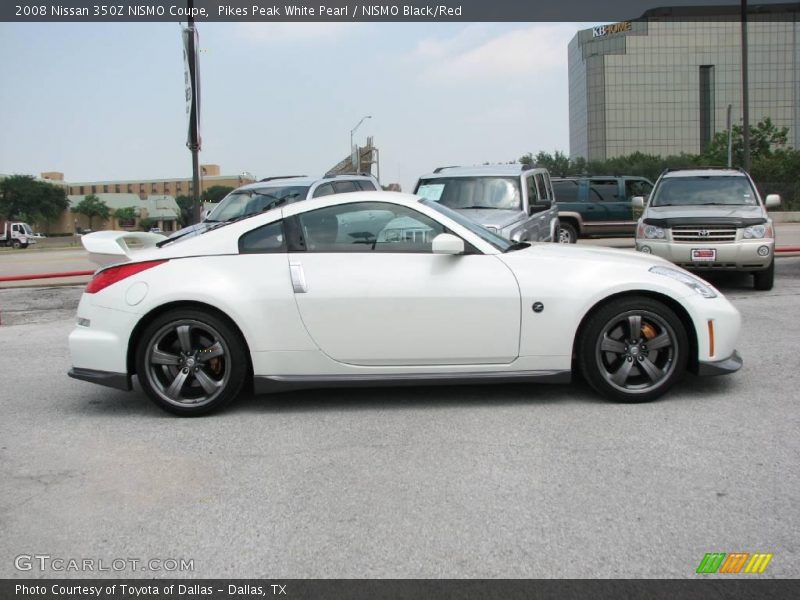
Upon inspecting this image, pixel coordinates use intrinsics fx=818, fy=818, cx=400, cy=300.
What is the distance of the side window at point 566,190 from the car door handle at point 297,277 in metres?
16.7

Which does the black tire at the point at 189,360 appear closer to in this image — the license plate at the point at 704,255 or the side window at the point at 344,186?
the license plate at the point at 704,255

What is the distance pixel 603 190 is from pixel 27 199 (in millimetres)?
96759

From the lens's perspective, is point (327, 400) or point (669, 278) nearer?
point (669, 278)

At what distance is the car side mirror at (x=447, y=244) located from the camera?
533 centimetres

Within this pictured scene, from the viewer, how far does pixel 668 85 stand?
121m

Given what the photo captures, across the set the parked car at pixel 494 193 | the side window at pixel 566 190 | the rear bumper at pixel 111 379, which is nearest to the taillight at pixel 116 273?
the rear bumper at pixel 111 379

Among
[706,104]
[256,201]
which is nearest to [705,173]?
[256,201]

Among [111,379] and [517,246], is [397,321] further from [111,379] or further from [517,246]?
[111,379]

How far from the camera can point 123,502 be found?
3936mm

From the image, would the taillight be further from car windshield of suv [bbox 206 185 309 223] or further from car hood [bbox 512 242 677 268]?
car windshield of suv [bbox 206 185 309 223]

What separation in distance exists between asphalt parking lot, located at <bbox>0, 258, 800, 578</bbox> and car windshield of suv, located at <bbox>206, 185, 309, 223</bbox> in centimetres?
658

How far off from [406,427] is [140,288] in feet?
6.62
